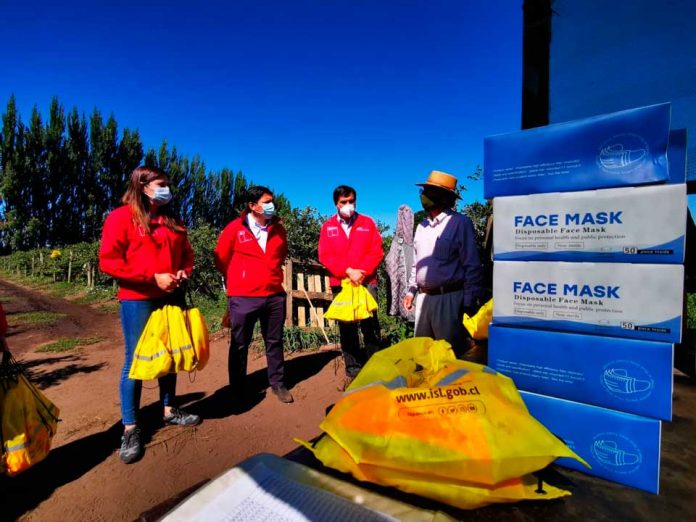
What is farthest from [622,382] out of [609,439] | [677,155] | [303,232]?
[303,232]

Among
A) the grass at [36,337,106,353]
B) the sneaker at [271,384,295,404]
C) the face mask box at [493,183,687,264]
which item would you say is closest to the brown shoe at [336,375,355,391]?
the sneaker at [271,384,295,404]

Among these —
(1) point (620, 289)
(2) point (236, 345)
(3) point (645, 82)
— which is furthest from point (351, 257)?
(1) point (620, 289)

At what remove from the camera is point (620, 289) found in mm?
1147

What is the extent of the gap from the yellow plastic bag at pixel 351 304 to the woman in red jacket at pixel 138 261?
56.7 inches

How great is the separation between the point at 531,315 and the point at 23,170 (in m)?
34.8

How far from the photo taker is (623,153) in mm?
1139

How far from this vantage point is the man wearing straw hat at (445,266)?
2.87 metres

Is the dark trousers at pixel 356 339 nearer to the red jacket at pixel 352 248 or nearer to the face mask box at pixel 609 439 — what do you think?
the red jacket at pixel 352 248

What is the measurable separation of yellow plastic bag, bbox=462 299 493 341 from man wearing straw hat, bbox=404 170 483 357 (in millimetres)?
93

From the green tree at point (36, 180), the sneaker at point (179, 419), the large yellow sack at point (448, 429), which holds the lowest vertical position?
the sneaker at point (179, 419)

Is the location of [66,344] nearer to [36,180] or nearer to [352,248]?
[352,248]

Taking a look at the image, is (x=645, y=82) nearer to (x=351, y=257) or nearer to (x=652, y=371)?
(x=652, y=371)

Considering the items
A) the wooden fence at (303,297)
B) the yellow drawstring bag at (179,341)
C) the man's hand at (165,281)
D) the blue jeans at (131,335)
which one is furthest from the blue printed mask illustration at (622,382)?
the wooden fence at (303,297)

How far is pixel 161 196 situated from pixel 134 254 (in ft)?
1.52
